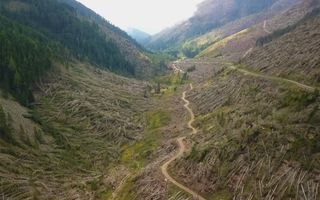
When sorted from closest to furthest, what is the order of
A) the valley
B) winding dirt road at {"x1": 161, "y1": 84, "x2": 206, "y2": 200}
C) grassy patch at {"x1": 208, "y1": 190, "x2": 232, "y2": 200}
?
1. grassy patch at {"x1": 208, "y1": 190, "x2": 232, "y2": 200}
2. the valley
3. winding dirt road at {"x1": 161, "y1": 84, "x2": 206, "y2": 200}

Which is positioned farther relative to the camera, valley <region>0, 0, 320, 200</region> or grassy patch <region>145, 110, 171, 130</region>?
grassy patch <region>145, 110, 171, 130</region>

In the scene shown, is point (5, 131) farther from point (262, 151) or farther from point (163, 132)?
point (262, 151)

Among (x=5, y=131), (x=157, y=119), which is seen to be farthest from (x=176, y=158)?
(x=157, y=119)

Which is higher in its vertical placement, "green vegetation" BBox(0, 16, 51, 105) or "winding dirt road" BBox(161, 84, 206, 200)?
"green vegetation" BBox(0, 16, 51, 105)

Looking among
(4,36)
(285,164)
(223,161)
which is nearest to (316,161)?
(285,164)

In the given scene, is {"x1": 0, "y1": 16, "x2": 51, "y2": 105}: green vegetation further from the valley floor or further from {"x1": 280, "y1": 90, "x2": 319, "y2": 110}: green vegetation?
{"x1": 280, "y1": 90, "x2": 319, "y2": 110}: green vegetation

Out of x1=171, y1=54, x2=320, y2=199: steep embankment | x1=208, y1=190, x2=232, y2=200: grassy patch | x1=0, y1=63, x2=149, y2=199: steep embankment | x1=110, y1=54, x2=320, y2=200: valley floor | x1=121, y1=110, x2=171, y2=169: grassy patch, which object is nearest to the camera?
x1=171, y1=54, x2=320, y2=199: steep embankment

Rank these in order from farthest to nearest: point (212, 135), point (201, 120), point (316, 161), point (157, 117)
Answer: point (157, 117), point (201, 120), point (212, 135), point (316, 161)

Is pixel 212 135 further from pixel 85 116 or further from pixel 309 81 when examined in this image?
pixel 85 116

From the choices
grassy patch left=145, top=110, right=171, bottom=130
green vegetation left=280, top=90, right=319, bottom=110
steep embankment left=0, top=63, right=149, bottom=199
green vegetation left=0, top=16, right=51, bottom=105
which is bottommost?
grassy patch left=145, top=110, right=171, bottom=130

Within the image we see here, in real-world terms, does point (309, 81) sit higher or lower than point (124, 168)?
higher

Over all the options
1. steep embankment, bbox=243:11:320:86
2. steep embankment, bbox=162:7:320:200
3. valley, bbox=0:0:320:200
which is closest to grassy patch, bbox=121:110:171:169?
valley, bbox=0:0:320:200
